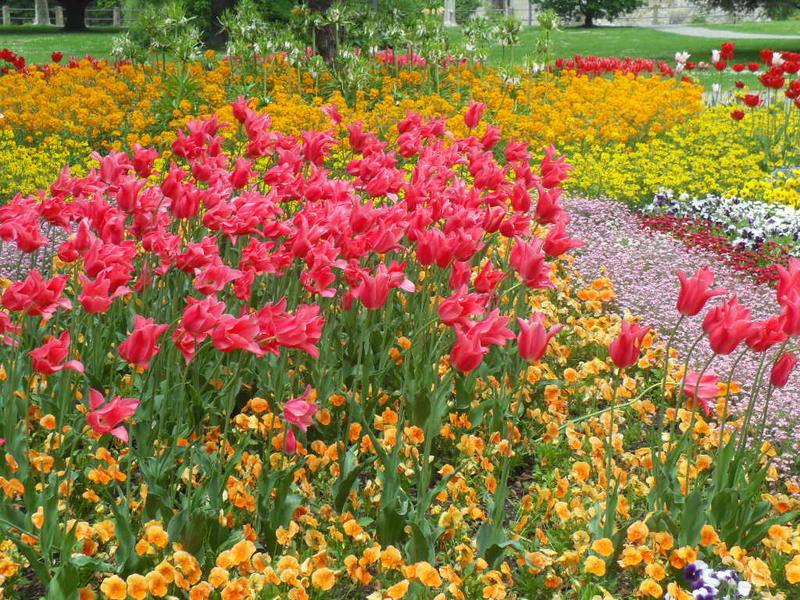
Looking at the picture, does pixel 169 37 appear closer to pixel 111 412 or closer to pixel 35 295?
pixel 35 295

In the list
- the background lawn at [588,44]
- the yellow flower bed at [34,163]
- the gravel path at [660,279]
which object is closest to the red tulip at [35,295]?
the gravel path at [660,279]

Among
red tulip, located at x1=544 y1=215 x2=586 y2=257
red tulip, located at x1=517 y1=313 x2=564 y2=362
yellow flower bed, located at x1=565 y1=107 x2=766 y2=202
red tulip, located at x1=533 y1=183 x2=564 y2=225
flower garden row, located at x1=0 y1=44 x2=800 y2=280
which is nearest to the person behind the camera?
red tulip, located at x1=517 y1=313 x2=564 y2=362

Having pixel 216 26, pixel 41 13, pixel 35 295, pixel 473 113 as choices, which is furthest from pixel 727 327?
pixel 41 13

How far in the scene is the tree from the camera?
42.4 meters

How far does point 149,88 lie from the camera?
10883mm

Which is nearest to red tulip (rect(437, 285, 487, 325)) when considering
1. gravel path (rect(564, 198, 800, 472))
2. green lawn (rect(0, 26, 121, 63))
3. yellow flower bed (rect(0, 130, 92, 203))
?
gravel path (rect(564, 198, 800, 472))

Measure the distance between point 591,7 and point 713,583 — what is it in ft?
141

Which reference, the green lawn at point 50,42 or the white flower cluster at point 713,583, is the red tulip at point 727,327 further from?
the green lawn at point 50,42

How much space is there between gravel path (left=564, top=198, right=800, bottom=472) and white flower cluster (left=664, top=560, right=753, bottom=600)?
0.96 meters

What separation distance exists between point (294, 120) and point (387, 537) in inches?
258

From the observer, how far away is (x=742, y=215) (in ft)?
24.2

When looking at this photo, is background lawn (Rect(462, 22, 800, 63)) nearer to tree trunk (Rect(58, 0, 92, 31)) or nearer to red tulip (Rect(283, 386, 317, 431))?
tree trunk (Rect(58, 0, 92, 31))

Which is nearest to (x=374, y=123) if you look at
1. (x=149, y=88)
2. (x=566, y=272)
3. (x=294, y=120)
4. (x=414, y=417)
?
(x=294, y=120)

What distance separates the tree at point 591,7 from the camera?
42.4 m
